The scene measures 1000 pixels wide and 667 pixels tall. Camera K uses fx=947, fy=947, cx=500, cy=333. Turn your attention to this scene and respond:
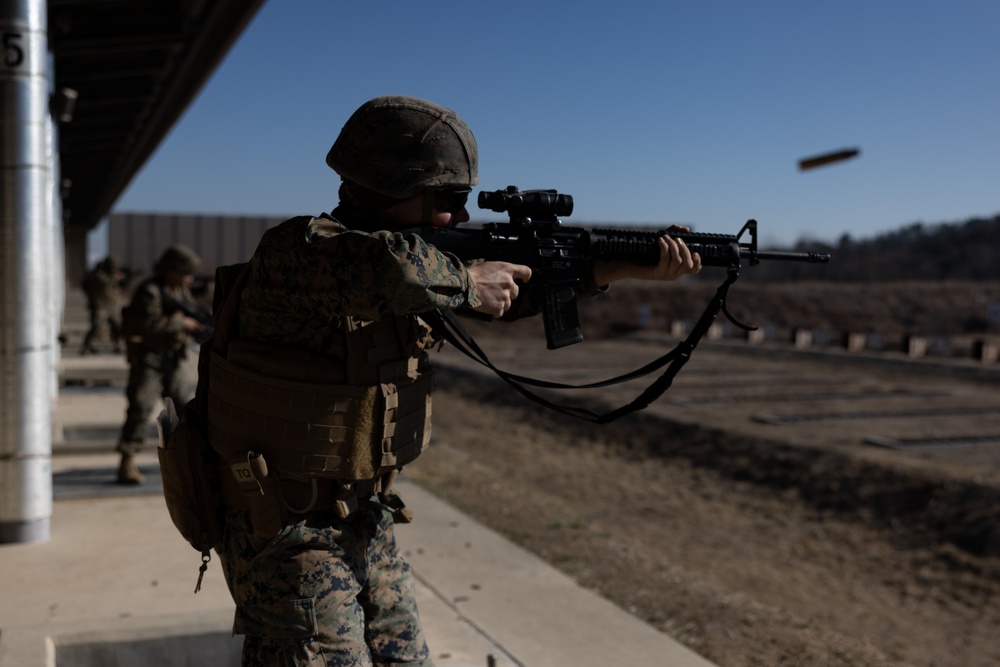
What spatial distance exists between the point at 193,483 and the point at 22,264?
312 cm

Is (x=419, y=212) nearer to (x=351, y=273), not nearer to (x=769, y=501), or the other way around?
(x=351, y=273)

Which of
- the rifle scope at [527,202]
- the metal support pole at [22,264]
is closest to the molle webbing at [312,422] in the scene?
the rifle scope at [527,202]

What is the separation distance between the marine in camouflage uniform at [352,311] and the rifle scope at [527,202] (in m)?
0.09

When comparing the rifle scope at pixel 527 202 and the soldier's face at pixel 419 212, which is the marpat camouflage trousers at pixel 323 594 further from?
the rifle scope at pixel 527 202

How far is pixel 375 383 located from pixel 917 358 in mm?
20619

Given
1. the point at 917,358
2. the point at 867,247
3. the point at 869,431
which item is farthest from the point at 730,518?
the point at 867,247

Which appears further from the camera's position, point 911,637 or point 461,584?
point 911,637

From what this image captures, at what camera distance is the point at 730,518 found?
8812 mm

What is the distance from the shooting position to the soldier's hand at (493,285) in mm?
2354

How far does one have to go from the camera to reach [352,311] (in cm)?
212

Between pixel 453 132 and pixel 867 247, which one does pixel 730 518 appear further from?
pixel 867 247

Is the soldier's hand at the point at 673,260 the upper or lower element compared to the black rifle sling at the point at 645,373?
upper

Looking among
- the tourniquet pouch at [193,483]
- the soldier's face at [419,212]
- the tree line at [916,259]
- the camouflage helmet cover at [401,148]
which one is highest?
the tree line at [916,259]

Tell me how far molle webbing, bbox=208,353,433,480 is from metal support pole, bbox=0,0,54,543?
311 cm
